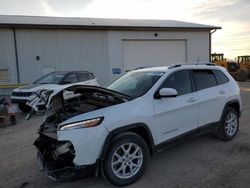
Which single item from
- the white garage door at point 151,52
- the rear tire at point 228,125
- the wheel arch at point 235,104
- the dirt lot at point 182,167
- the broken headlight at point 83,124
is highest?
the white garage door at point 151,52

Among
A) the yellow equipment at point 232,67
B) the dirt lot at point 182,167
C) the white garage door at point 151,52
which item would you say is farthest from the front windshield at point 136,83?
the yellow equipment at point 232,67

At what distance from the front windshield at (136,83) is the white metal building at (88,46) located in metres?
→ 12.7

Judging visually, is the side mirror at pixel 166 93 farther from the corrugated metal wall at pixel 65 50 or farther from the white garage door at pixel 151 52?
the white garage door at pixel 151 52

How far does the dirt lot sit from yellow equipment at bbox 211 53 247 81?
73.9 ft

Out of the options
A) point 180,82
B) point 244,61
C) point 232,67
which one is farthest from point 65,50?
point 244,61

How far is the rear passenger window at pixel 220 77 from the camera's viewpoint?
6136mm

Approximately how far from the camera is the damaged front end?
3826 millimetres

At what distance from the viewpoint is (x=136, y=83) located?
5.14 metres

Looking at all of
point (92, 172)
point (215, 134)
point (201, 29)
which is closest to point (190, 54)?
point (201, 29)

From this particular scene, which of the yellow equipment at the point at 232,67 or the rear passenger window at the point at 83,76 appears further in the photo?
the yellow equipment at the point at 232,67

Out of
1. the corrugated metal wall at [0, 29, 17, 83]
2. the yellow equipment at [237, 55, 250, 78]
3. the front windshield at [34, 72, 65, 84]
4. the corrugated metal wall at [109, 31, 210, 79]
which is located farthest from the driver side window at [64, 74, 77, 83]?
the yellow equipment at [237, 55, 250, 78]

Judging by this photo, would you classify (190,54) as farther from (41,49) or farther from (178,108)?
(178,108)

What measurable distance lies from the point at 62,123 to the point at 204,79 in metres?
3.15

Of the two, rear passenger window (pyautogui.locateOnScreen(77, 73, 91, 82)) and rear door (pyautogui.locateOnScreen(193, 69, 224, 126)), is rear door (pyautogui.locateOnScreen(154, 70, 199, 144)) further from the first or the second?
rear passenger window (pyautogui.locateOnScreen(77, 73, 91, 82))
